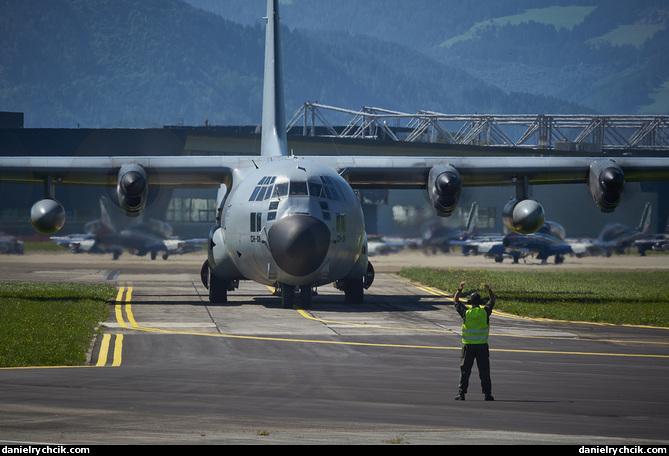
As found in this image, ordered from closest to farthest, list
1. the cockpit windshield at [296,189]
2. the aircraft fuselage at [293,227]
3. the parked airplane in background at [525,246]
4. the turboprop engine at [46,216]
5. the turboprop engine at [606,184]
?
1. the aircraft fuselage at [293,227]
2. the cockpit windshield at [296,189]
3. the turboprop engine at [46,216]
4. the turboprop engine at [606,184]
5. the parked airplane in background at [525,246]

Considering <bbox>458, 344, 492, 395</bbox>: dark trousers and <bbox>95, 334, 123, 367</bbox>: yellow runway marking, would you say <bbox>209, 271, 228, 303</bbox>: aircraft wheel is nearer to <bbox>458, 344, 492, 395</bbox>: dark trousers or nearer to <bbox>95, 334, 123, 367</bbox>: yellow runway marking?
<bbox>95, 334, 123, 367</bbox>: yellow runway marking

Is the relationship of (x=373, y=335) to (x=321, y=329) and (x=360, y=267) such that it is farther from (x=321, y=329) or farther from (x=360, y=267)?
(x=360, y=267)

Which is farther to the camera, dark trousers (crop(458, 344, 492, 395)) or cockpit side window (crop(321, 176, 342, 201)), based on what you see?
cockpit side window (crop(321, 176, 342, 201))

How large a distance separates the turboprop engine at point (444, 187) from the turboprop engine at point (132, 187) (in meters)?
9.64

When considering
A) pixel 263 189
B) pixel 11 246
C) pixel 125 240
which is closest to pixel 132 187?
pixel 263 189

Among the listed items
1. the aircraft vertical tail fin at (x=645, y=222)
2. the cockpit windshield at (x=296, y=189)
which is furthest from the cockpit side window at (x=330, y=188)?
the aircraft vertical tail fin at (x=645, y=222)

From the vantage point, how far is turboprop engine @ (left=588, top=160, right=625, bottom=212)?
1172 inches

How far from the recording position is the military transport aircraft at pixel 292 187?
25.9 metres

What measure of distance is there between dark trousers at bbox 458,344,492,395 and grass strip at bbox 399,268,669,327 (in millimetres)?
13077

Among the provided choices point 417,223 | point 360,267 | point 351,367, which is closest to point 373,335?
point 351,367

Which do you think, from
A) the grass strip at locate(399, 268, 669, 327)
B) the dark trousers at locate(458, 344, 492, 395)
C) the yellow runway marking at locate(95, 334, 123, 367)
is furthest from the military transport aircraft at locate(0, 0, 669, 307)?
the dark trousers at locate(458, 344, 492, 395)

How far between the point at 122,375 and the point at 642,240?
177ft

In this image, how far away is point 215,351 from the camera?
1916cm

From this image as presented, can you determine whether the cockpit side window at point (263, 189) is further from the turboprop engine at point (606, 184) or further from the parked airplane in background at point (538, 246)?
the parked airplane in background at point (538, 246)
